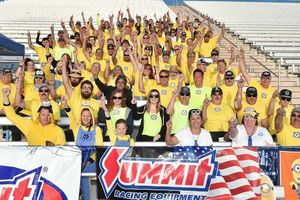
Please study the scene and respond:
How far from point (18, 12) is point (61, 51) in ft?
46.8

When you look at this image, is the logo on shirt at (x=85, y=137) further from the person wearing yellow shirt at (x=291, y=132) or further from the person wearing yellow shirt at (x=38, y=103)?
the person wearing yellow shirt at (x=291, y=132)

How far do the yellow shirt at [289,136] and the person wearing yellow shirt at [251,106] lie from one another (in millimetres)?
855

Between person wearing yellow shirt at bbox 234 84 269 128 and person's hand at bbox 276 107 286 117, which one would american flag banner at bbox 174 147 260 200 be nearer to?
person's hand at bbox 276 107 286 117

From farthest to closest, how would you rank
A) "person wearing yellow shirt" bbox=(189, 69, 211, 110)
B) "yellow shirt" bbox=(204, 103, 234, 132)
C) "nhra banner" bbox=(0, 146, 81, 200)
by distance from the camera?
"person wearing yellow shirt" bbox=(189, 69, 211, 110), "yellow shirt" bbox=(204, 103, 234, 132), "nhra banner" bbox=(0, 146, 81, 200)

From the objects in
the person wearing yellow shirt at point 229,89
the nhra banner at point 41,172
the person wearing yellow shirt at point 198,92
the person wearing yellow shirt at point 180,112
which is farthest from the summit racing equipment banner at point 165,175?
the person wearing yellow shirt at point 229,89

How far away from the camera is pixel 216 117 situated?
703cm

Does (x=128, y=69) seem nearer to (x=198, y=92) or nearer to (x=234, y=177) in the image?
(x=198, y=92)

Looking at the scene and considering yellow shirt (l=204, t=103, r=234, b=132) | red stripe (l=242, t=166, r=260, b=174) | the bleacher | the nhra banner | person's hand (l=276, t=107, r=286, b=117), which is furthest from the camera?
the bleacher

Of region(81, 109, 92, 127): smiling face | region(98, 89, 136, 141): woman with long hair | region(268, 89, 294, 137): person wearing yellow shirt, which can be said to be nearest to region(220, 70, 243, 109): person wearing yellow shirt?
region(268, 89, 294, 137): person wearing yellow shirt

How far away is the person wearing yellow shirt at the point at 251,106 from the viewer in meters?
7.27

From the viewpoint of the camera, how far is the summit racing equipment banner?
5.58 meters

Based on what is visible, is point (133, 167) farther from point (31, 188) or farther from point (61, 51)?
point (61, 51)

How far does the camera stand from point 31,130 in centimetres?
627

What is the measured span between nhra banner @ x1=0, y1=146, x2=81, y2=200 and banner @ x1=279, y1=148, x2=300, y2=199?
2.33m
